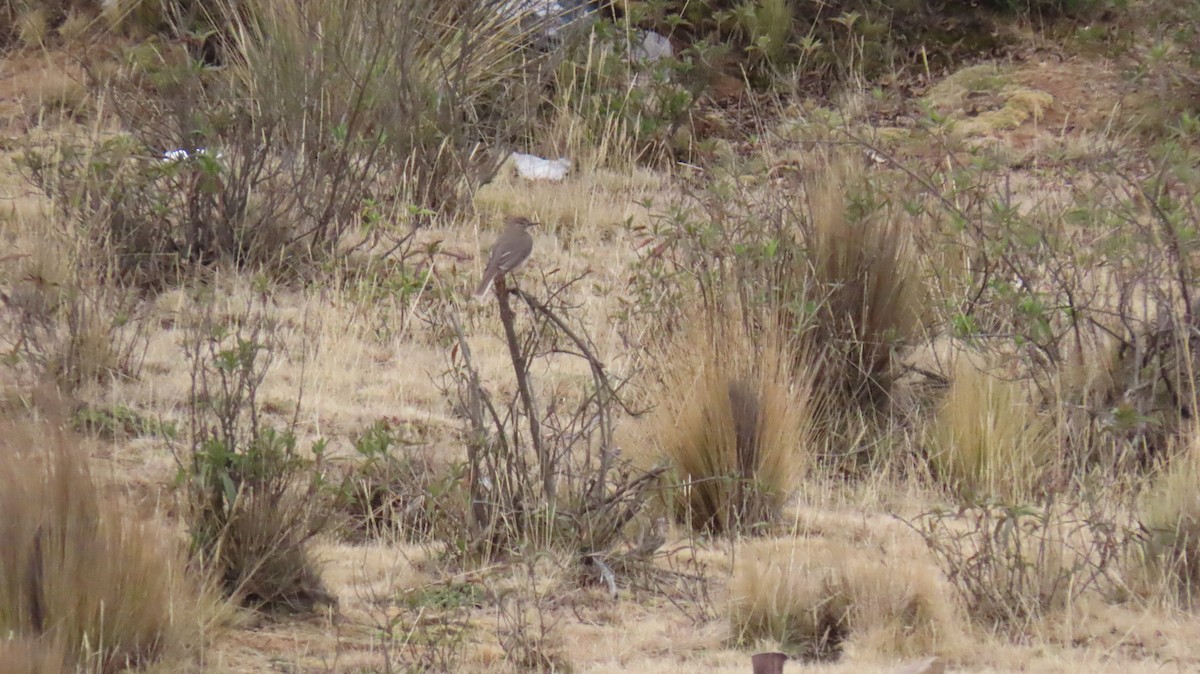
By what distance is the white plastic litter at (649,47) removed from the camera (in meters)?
10.1

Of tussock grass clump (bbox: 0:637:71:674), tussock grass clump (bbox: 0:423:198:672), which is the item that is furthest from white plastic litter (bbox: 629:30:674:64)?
tussock grass clump (bbox: 0:637:71:674)

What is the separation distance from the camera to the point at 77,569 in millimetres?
3176

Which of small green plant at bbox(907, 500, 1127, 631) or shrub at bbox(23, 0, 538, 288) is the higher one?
shrub at bbox(23, 0, 538, 288)

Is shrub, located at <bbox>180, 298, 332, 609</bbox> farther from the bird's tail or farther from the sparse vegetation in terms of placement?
the bird's tail

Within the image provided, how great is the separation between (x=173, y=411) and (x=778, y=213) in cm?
246

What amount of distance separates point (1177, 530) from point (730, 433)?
4.72 ft

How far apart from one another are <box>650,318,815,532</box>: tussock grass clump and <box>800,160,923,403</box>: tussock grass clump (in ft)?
2.39

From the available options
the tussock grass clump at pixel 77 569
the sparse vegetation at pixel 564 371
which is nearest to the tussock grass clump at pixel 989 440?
the sparse vegetation at pixel 564 371

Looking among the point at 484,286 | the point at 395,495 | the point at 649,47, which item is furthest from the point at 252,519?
the point at 649,47

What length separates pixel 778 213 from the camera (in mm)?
6039

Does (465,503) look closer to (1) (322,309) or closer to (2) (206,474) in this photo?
(2) (206,474)

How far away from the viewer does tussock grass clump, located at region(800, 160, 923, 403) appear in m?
5.82

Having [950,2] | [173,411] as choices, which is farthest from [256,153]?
[950,2]

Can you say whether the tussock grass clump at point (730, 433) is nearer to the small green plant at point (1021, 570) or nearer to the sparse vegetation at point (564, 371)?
the sparse vegetation at point (564, 371)
